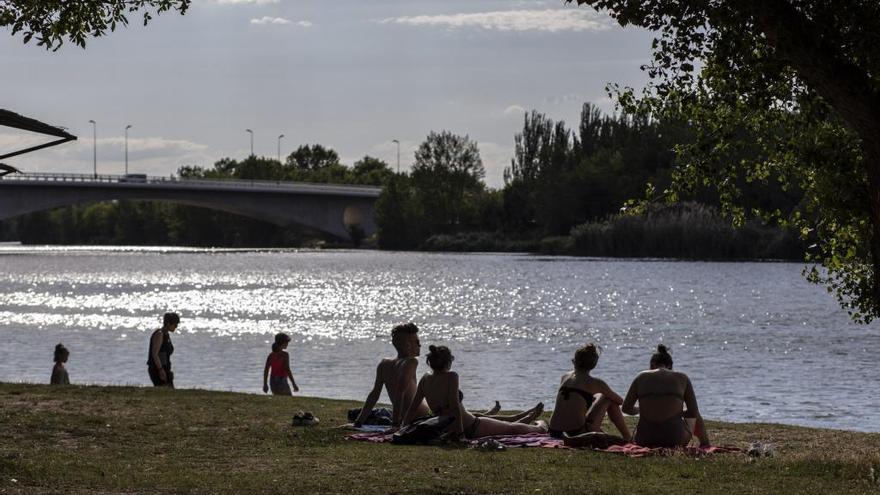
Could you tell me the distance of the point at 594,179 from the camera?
11175cm

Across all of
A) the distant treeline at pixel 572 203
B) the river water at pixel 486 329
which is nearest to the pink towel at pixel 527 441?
the river water at pixel 486 329

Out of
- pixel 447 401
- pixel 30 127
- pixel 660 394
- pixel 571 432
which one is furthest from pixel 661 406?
pixel 30 127

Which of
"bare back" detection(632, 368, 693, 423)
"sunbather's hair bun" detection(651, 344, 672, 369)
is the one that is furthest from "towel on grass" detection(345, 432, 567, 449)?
"sunbather's hair bun" detection(651, 344, 672, 369)

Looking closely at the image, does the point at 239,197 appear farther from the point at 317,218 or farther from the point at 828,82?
the point at 828,82

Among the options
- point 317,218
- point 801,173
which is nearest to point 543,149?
point 317,218

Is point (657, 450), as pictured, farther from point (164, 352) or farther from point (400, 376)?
point (164, 352)

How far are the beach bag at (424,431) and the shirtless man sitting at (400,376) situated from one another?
14.7 inches

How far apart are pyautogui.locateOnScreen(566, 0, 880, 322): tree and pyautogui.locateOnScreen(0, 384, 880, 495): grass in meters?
2.12

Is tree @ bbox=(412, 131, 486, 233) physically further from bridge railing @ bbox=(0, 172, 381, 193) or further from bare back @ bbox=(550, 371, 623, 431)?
bare back @ bbox=(550, 371, 623, 431)

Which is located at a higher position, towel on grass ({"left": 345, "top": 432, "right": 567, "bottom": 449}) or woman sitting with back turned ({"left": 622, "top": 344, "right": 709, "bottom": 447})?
woman sitting with back turned ({"left": 622, "top": 344, "right": 709, "bottom": 447})

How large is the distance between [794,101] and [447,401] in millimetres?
4656

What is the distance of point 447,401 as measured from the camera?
521 inches

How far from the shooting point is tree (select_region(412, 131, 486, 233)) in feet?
444

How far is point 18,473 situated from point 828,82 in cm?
723
